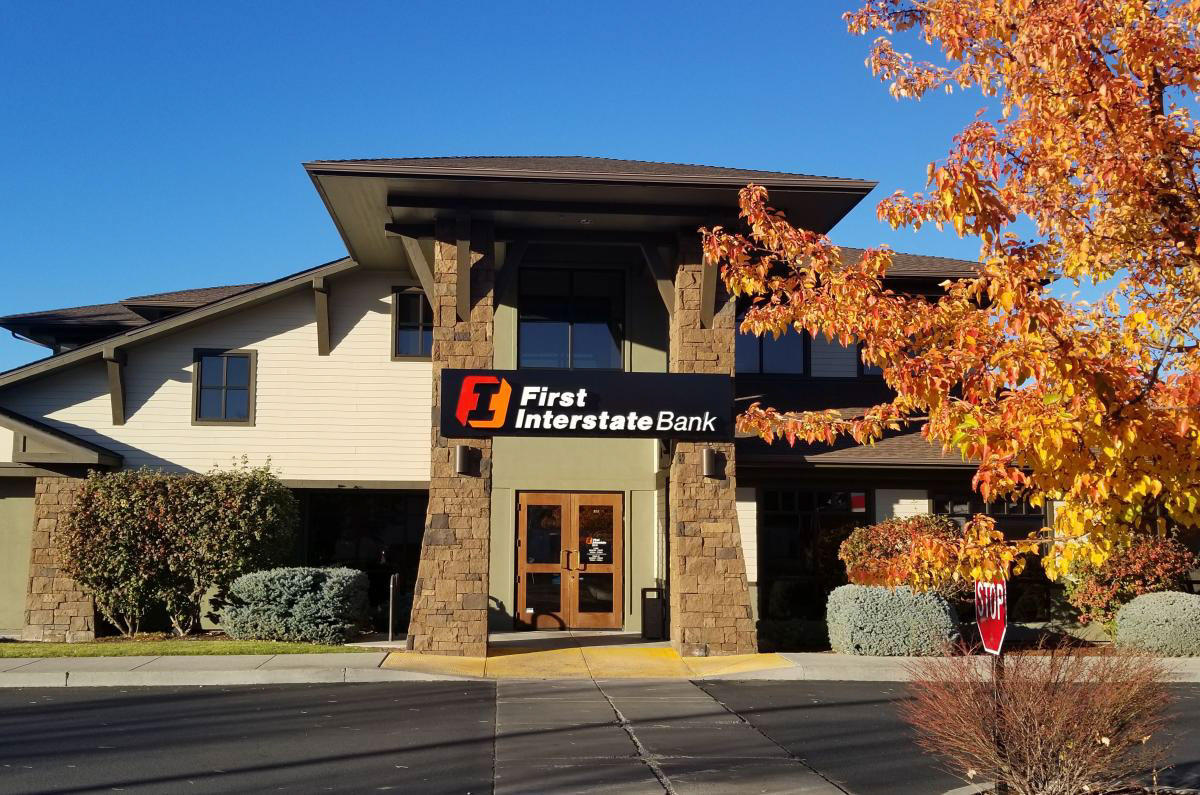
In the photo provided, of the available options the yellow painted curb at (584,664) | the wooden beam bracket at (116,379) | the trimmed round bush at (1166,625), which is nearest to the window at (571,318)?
the yellow painted curb at (584,664)

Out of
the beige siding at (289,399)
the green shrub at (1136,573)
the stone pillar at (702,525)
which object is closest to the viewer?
the stone pillar at (702,525)

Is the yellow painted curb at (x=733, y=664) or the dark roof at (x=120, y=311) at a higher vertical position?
the dark roof at (x=120, y=311)

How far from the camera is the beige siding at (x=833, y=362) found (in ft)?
65.4

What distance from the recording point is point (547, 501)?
62.7ft

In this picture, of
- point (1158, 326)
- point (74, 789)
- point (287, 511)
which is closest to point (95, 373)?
point (287, 511)

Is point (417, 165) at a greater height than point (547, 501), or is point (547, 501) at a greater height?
point (417, 165)

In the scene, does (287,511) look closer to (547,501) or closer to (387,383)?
(387,383)

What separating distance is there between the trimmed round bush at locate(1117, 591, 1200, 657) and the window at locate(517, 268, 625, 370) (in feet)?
29.7

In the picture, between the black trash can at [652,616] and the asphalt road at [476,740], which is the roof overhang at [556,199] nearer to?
the black trash can at [652,616]

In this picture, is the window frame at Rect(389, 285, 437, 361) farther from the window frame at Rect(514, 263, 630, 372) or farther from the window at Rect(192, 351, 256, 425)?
the window at Rect(192, 351, 256, 425)

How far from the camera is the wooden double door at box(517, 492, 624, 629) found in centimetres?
1892

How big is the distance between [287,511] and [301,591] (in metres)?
2.18

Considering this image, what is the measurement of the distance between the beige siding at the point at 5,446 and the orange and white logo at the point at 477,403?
7.91m

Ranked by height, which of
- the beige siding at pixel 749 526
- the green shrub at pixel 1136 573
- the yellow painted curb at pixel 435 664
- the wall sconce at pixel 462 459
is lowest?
the yellow painted curb at pixel 435 664
